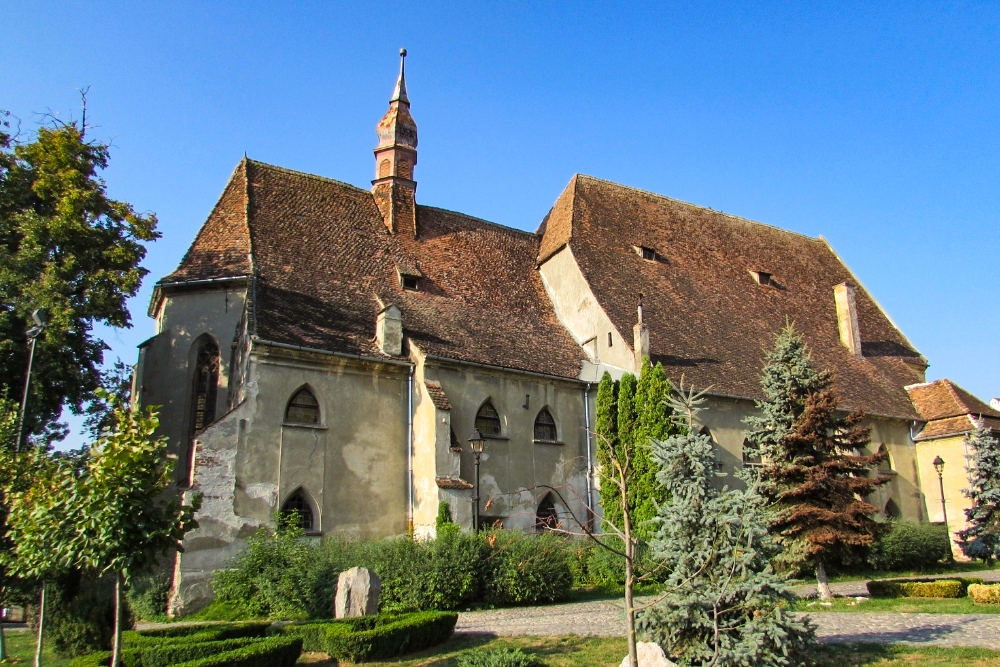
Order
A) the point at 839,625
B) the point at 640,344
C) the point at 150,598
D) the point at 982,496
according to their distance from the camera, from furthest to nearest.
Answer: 1. the point at 982,496
2. the point at 640,344
3. the point at 150,598
4. the point at 839,625

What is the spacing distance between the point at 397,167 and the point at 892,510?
1984 centimetres

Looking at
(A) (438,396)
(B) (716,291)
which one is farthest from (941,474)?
(A) (438,396)

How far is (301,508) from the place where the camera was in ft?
62.2

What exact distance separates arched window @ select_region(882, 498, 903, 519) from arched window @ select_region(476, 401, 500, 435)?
14.3 metres

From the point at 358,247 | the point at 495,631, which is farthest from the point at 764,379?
the point at 358,247

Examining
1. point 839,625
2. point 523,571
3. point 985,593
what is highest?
point 523,571

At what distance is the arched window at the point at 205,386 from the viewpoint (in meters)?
20.5

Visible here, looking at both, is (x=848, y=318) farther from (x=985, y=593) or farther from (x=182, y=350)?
(x=182, y=350)

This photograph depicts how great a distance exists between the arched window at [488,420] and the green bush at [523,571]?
4673 millimetres

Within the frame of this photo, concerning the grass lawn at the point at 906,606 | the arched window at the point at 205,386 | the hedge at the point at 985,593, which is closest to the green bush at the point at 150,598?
the arched window at the point at 205,386

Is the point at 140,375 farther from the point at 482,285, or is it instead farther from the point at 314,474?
the point at 482,285

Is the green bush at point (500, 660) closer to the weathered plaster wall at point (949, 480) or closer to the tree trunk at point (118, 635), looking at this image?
the tree trunk at point (118, 635)

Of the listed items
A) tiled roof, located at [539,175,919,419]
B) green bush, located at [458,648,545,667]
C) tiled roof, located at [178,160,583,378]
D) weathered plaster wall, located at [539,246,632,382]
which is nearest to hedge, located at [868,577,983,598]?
tiled roof, located at [539,175,919,419]

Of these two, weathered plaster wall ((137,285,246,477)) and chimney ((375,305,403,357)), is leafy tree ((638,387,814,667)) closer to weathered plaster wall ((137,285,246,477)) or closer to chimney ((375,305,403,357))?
chimney ((375,305,403,357))
